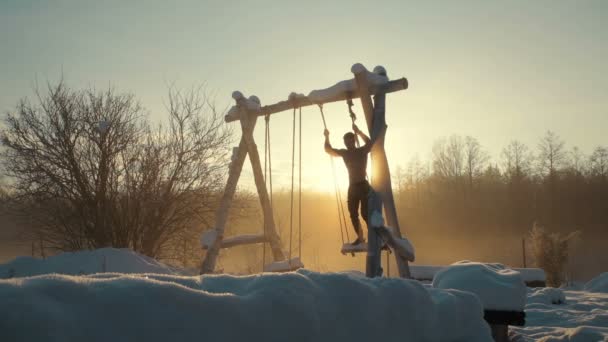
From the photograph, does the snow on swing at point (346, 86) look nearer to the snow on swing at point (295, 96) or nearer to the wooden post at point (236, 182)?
A: the snow on swing at point (295, 96)

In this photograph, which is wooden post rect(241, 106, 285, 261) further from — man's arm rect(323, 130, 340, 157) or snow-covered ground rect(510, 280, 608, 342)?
snow-covered ground rect(510, 280, 608, 342)

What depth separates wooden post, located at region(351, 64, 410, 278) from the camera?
5.86 meters

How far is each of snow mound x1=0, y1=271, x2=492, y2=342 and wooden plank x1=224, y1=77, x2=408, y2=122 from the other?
3870 millimetres

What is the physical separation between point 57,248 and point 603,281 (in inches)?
481

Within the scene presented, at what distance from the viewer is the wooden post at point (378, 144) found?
5.86 meters

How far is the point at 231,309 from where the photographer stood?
161cm

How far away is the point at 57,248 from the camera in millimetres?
11375

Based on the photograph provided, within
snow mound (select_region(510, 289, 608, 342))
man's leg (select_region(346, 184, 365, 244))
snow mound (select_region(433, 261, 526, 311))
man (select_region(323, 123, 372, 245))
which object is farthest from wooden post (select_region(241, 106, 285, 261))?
snow mound (select_region(433, 261, 526, 311))

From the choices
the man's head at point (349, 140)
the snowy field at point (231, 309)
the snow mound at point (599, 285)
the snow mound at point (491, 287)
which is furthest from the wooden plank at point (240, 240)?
the snow mound at point (599, 285)

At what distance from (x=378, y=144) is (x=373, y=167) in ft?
0.95

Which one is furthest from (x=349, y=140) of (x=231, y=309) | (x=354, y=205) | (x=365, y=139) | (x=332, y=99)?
(x=231, y=309)

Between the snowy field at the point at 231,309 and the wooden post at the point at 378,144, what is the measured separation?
9.84 ft

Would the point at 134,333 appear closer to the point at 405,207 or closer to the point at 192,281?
the point at 192,281

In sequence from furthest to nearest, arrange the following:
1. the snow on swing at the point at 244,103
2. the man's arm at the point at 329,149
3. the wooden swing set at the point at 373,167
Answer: the snow on swing at the point at 244,103 → the man's arm at the point at 329,149 → the wooden swing set at the point at 373,167
